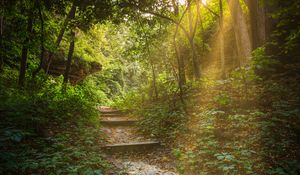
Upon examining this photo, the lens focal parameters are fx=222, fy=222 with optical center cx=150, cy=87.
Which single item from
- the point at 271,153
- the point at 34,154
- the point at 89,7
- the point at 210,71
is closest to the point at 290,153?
the point at 271,153

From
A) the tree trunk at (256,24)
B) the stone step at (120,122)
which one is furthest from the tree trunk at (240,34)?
the stone step at (120,122)

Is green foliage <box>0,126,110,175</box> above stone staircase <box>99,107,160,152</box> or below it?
above

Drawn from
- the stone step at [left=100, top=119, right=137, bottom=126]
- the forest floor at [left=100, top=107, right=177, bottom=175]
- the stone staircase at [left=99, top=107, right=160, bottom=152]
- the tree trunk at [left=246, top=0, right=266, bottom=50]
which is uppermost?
the tree trunk at [left=246, top=0, right=266, bottom=50]

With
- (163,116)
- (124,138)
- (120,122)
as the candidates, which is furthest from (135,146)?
(120,122)

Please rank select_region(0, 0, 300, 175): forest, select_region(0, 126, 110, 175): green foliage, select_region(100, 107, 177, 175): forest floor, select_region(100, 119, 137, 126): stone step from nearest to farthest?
select_region(0, 126, 110, 175): green foliage < select_region(0, 0, 300, 175): forest < select_region(100, 107, 177, 175): forest floor < select_region(100, 119, 137, 126): stone step

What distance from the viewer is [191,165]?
447 cm

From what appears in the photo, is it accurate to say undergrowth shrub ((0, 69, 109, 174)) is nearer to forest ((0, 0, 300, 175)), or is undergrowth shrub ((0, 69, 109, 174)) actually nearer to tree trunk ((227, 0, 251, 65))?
forest ((0, 0, 300, 175))

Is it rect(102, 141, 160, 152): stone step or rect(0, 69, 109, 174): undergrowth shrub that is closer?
rect(0, 69, 109, 174): undergrowth shrub

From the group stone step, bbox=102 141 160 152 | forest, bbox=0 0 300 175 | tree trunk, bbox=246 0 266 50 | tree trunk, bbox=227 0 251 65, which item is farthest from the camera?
tree trunk, bbox=227 0 251 65

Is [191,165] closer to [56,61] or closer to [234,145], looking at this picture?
[234,145]

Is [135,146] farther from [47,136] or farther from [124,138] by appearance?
[47,136]

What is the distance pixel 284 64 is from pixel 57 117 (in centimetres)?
697

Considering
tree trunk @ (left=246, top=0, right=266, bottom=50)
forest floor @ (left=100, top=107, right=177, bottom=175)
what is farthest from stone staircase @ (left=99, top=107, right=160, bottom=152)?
tree trunk @ (left=246, top=0, right=266, bottom=50)

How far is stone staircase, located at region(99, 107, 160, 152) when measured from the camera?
609 centimetres
